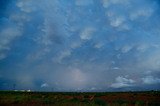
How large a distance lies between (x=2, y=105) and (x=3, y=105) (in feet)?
0.37

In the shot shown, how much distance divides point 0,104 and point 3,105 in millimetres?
321

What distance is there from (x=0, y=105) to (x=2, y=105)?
1.83ft

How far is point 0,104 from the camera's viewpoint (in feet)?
92.5

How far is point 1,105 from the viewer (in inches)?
1107

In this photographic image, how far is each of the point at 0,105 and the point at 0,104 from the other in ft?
1.65

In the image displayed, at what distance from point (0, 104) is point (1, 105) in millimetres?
167

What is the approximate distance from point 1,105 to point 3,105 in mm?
262

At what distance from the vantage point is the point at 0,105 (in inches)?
1091

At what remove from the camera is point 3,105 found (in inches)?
1116

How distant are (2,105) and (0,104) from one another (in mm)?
222
